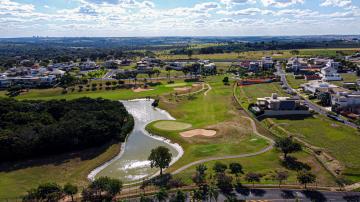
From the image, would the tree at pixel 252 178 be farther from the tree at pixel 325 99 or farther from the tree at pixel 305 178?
the tree at pixel 325 99

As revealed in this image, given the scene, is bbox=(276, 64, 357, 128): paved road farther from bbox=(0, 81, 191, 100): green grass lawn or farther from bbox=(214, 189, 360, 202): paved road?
bbox=(0, 81, 191, 100): green grass lawn

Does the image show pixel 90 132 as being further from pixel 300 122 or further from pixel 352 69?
pixel 352 69

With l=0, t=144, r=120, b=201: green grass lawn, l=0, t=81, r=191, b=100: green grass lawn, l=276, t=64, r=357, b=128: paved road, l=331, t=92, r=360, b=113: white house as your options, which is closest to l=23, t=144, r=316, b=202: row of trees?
l=0, t=144, r=120, b=201: green grass lawn

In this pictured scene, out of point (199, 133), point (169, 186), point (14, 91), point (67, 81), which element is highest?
point (67, 81)

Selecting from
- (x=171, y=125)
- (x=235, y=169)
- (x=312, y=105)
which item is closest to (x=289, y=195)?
(x=235, y=169)

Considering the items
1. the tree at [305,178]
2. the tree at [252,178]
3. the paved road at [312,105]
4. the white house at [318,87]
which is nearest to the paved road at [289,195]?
the tree at [305,178]

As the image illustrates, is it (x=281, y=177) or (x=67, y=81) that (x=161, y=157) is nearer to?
(x=281, y=177)
